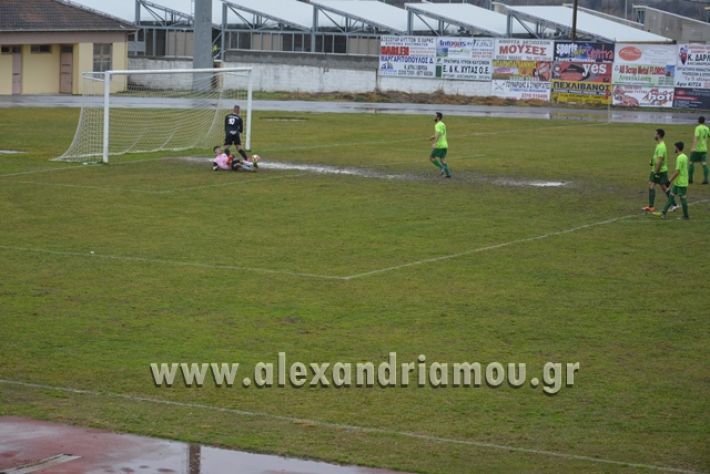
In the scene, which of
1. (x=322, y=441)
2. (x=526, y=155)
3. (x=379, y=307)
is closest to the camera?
(x=322, y=441)

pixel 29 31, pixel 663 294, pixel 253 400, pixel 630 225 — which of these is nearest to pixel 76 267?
pixel 253 400

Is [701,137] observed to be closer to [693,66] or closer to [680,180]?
[680,180]

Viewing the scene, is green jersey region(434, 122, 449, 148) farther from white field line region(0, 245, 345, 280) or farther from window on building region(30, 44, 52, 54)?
window on building region(30, 44, 52, 54)

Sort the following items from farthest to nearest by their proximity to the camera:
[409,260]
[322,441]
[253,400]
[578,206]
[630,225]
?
[578,206], [630,225], [409,260], [253,400], [322,441]

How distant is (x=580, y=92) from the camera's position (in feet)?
214

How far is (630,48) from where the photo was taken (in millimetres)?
62969

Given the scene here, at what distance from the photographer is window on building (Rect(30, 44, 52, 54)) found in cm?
6650

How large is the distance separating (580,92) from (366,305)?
162 feet

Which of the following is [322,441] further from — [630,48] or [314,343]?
[630,48]

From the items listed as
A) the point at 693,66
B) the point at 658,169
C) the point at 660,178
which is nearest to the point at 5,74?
the point at 693,66

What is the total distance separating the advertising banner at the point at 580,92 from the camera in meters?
64.8

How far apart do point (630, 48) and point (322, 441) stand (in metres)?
54.4

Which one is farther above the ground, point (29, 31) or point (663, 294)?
point (29, 31)

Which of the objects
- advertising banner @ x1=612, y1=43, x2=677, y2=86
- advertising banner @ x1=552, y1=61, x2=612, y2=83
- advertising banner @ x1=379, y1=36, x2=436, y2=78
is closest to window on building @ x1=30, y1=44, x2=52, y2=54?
advertising banner @ x1=379, y1=36, x2=436, y2=78
